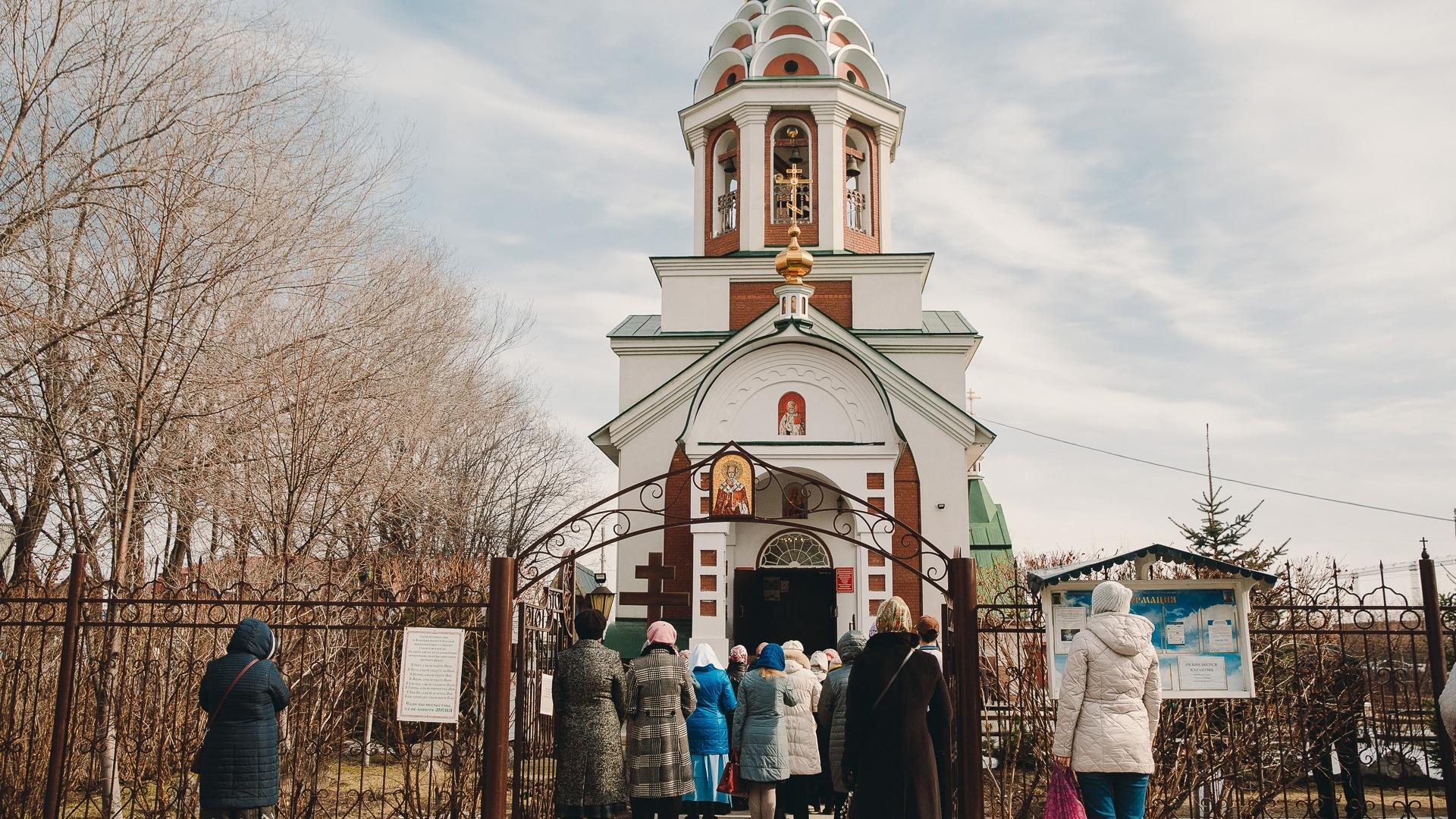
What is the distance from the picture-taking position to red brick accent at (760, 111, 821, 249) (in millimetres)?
21469

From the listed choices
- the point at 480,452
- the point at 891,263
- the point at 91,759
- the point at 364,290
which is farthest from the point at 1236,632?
the point at 480,452

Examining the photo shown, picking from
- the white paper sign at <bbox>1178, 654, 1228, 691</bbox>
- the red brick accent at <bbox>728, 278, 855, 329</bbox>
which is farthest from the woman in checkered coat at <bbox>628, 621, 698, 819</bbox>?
the red brick accent at <bbox>728, 278, 855, 329</bbox>

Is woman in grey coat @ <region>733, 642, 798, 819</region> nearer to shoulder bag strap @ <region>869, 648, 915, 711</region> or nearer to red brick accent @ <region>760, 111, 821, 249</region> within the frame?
shoulder bag strap @ <region>869, 648, 915, 711</region>

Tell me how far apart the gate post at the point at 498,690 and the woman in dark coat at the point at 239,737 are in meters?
1.28

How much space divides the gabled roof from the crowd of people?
1.07 m


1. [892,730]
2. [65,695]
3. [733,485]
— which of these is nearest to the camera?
[892,730]

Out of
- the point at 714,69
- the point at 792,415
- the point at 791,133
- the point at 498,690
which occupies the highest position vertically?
the point at 714,69

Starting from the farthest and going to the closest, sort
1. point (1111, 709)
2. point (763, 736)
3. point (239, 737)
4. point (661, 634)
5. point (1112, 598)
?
1. point (763, 736)
2. point (661, 634)
3. point (239, 737)
4. point (1112, 598)
5. point (1111, 709)

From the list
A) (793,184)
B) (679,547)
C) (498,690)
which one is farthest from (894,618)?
Answer: (793,184)

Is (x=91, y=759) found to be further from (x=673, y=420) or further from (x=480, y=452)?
(x=480, y=452)

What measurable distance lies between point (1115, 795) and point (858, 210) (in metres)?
17.5

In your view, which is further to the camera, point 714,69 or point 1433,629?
point 714,69

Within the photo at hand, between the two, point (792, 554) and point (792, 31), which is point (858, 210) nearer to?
point (792, 31)

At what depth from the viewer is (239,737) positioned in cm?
648
